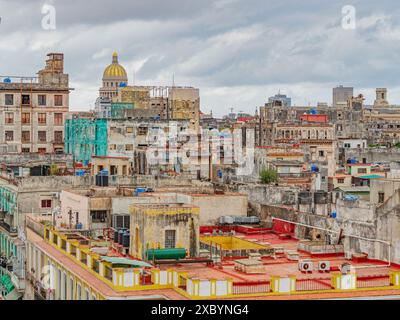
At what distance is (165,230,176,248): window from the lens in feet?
86.5

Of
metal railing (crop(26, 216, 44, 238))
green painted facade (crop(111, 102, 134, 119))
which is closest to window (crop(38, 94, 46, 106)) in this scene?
green painted facade (crop(111, 102, 134, 119))

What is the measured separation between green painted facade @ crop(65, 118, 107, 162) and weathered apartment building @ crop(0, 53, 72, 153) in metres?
1.64

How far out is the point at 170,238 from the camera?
26.5 metres

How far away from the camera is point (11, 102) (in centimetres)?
6681

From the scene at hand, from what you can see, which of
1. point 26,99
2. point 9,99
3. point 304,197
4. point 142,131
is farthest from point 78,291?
point 9,99

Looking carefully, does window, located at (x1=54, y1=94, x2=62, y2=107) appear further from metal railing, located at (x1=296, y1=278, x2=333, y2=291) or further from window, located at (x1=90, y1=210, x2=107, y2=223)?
metal railing, located at (x1=296, y1=278, x2=333, y2=291)

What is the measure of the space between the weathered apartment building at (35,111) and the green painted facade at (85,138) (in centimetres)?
164

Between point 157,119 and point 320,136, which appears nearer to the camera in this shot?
point 157,119

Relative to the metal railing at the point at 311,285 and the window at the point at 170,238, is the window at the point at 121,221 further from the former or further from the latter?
the metal railing at the point at 311,285

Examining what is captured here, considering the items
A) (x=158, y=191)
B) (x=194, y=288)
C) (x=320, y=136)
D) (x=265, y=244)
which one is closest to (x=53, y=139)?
(x=320, y=136)

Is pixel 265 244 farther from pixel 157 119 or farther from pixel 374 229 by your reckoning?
pixel 157 119

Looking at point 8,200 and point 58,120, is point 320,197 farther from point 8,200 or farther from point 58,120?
point 58,120

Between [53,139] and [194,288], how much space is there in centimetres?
4874

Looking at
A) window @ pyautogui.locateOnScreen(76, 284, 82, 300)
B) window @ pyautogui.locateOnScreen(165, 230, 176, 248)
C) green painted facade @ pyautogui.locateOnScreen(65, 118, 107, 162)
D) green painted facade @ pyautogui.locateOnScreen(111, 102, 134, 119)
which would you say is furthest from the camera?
green painted facade @ pyautogui.locateOnScreen(111, 102, 134, 119)
